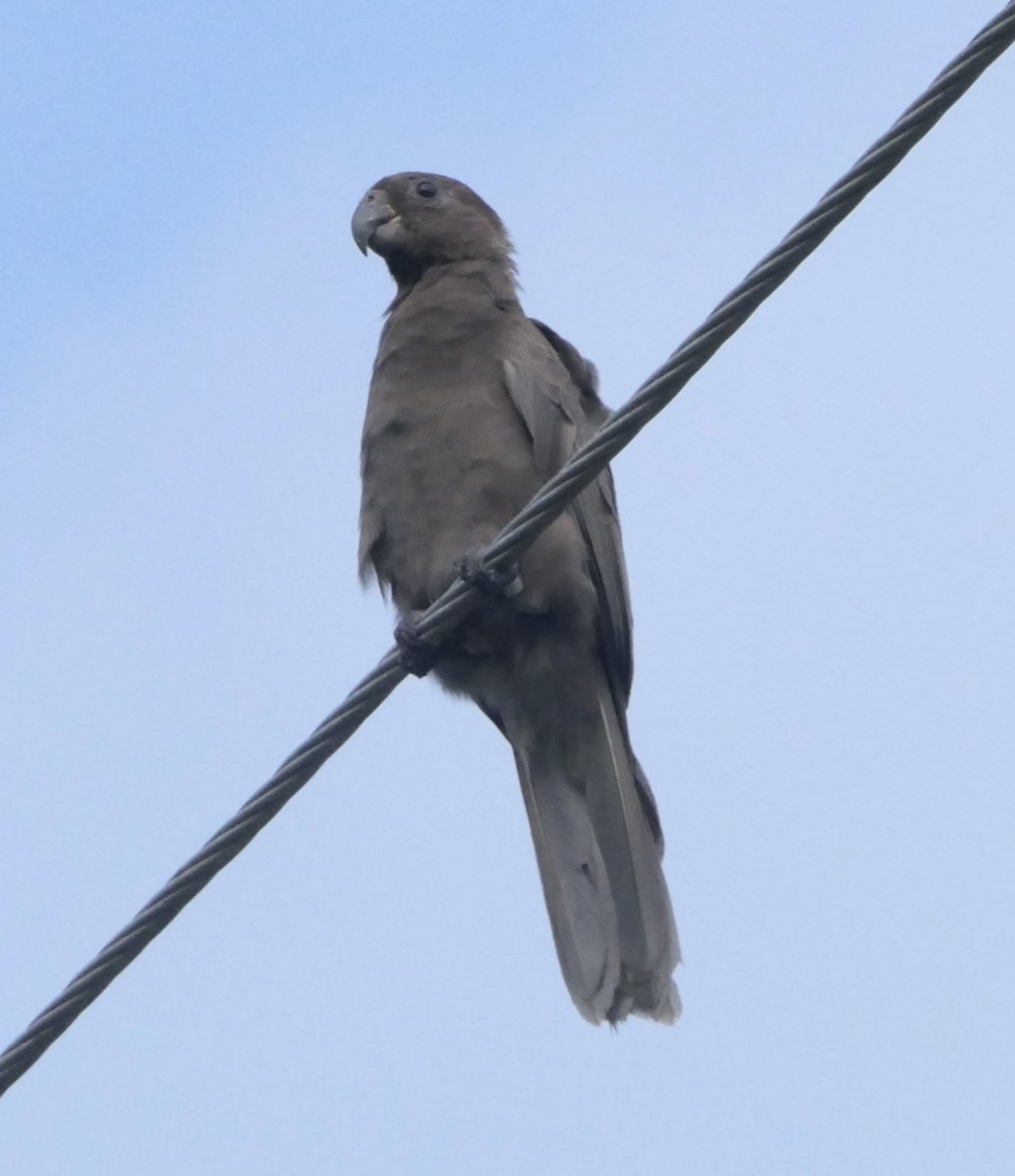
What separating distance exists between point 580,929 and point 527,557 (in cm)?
118

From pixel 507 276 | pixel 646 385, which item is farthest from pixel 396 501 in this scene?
pixel 646 385

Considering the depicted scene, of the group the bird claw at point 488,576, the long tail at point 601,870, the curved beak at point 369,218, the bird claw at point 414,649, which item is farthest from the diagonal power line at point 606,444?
the curved beak at point 369,218

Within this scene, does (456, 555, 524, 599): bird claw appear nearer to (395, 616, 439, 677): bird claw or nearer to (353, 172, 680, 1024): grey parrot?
(353, 172, 680, 1024): grey parrot

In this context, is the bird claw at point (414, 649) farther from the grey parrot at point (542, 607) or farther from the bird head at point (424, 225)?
the bird head at point (424, 225)

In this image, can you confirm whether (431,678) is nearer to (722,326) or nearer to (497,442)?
(497,442)

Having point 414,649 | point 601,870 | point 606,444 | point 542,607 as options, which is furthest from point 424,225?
point 606,444

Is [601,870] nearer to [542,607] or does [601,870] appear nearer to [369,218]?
[542,607]

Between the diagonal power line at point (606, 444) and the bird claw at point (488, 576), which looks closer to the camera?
the diagonal power line at point (606, 444)

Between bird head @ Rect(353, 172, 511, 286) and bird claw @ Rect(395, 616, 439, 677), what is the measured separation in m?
1.76

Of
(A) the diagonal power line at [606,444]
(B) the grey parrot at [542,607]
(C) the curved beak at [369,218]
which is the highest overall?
(C) the curved beak at [369,218]

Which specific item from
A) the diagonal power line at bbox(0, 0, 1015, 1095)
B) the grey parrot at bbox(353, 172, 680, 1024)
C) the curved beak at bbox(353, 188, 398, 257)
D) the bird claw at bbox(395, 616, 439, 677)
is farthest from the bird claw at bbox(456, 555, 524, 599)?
the curved beak at bbox(353, 188, 398, 257)

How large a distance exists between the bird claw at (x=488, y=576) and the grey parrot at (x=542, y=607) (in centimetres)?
9

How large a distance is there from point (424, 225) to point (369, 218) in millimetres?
233

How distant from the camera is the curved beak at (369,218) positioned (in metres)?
7.44
